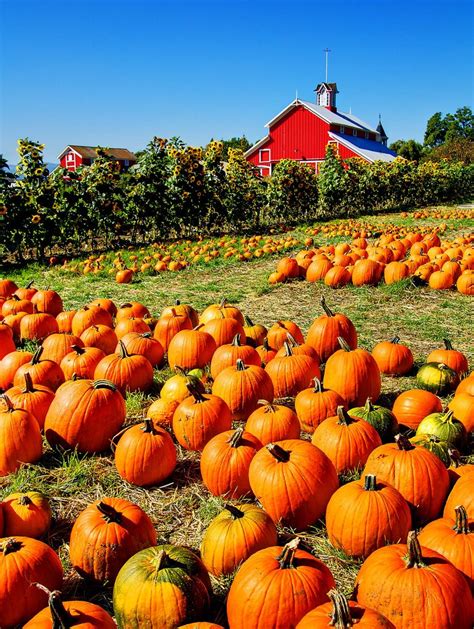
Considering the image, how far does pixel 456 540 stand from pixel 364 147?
55.8m

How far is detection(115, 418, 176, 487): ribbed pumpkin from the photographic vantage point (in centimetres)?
368

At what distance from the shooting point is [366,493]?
2.89 metres

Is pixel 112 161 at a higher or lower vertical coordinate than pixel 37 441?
higher

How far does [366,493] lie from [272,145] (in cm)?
5235

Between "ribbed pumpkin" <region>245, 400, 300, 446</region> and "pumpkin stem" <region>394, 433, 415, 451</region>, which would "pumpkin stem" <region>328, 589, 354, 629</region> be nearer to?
"pumpkin stem" <region>394, 433, 415, 451</region>

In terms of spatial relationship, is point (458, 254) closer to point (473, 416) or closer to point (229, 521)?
point (473, 416)

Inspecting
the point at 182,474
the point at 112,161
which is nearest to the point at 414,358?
the point at 182,474

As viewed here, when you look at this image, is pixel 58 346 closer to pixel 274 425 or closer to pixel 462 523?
pixel 274 425

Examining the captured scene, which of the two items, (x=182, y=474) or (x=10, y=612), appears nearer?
(x=10, y=612)

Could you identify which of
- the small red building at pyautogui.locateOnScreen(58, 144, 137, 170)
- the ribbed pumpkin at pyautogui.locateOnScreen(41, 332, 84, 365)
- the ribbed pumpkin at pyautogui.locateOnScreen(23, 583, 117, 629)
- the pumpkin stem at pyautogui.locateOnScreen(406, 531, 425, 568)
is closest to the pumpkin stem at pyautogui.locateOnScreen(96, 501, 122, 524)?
the ribbed pumpkin at pyautogui.locateOnScreen(23, 583, 117, 629)

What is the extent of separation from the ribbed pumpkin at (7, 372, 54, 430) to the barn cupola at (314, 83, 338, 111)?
6822 centimetres

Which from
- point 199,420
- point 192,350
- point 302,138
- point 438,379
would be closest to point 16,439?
point 199,420

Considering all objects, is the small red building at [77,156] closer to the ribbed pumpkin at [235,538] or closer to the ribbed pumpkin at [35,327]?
the ribbed pumpkin at [35,327]

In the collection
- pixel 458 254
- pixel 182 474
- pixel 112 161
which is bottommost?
pixel 182 474
